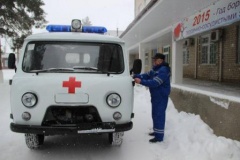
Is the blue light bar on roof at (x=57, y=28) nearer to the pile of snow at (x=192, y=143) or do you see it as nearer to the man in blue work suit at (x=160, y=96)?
the man in blue work suit at (x=160, y=96)

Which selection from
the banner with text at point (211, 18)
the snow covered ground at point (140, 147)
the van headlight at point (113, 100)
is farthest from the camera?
the banner with text at point (211, 18)

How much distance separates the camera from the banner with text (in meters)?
5.93

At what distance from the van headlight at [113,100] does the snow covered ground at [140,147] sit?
3.03 ft

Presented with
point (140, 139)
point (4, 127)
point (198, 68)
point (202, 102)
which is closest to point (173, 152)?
point (140, 139)

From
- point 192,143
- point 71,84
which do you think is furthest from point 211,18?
point 71,84

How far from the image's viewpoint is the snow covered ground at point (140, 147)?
13.6 ft

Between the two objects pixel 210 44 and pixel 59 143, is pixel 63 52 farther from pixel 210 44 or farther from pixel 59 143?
pixel 210 44

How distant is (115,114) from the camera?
3.99 m

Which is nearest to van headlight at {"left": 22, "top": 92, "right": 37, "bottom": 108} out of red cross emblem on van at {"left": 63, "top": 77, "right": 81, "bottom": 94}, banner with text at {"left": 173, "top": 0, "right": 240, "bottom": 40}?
red cross emblem on van at {"left": 63, "top": 77, "right": 81, "bottom": 94}

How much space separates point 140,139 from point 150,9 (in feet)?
17.6

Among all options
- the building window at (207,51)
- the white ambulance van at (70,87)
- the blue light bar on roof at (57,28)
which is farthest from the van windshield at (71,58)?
the building window at (207,51)

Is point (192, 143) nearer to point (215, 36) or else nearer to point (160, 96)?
point (160, 96)

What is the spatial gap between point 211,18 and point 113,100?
161 inches

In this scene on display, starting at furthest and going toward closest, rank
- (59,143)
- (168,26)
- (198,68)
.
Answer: (198,68)
(168,26)
(59,143)
